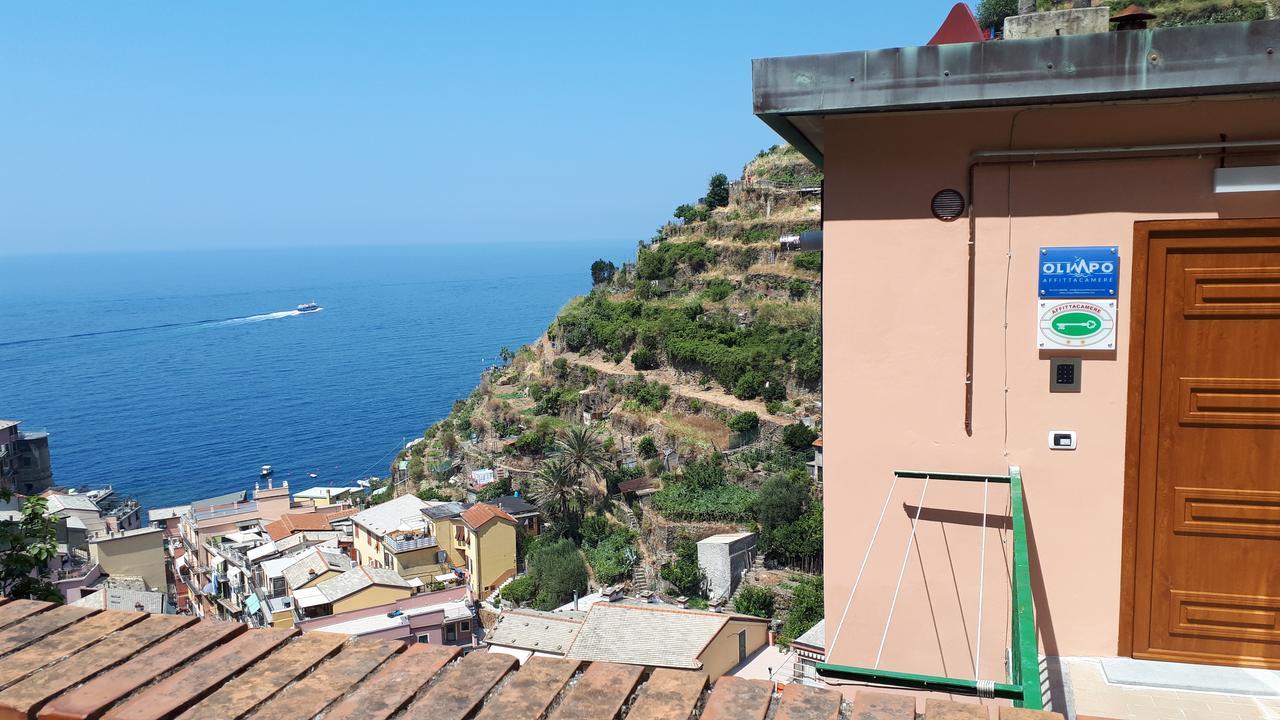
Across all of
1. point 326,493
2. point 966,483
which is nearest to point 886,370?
point 966,483

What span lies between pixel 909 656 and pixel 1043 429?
3.53ft

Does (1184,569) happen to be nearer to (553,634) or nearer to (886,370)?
(886,370)

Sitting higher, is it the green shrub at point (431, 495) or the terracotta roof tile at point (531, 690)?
the terracotta roof tile at point (531, 690)

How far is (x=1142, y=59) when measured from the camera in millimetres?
3135

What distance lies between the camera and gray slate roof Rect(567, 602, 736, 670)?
1726 centimetres

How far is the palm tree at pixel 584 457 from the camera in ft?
96.7

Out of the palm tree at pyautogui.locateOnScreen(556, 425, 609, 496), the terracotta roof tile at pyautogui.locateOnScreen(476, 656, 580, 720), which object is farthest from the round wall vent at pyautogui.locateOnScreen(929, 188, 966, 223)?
the palm tree at pyautogui.locateOnScreen(556, 425, 609, 496)

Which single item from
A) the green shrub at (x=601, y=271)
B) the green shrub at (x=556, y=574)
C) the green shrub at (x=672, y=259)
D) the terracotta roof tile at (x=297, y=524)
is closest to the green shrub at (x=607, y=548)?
the green shrub at (x=556, y=574)

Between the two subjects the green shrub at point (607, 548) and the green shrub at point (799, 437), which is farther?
the green shrub at point (799, 437)

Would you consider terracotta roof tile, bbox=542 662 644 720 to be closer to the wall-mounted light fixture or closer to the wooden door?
the wooden door

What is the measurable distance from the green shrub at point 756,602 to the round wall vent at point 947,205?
1936 cm

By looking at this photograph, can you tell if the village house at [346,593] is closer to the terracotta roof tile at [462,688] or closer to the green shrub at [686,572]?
the green shrub at [686,572]

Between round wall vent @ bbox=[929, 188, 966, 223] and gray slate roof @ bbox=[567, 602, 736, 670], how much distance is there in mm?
14171

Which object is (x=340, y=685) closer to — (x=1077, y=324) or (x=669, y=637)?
(x=1077, y=324)
